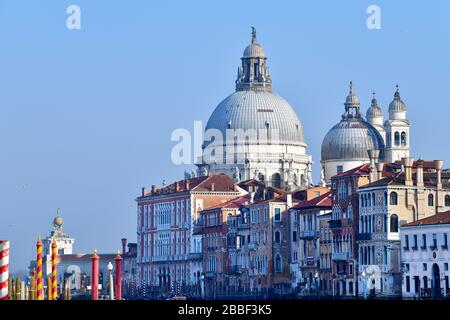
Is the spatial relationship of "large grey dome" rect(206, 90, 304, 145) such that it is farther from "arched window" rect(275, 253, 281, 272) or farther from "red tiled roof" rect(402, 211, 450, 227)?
"red tiled roof" rect(402, 211, 450, 227)

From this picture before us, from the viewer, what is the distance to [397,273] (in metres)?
65.2

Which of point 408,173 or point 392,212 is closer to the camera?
point 408,173

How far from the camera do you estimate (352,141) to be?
107625 mm

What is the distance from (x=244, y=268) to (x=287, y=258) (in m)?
4.74

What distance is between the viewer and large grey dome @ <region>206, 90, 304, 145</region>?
370ft

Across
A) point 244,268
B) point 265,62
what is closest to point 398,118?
point 265,62

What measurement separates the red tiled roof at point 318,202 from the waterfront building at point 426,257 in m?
12.1

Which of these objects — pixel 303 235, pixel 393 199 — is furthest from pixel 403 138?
pixel 393 199

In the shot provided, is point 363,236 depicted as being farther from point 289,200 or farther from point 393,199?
point 289,200

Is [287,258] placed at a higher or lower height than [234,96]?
lower

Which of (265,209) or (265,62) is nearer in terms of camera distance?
(265,209)

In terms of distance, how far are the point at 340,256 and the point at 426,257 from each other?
384 inches

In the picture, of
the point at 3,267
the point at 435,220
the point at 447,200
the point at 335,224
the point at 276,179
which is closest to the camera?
the point at 3,267
